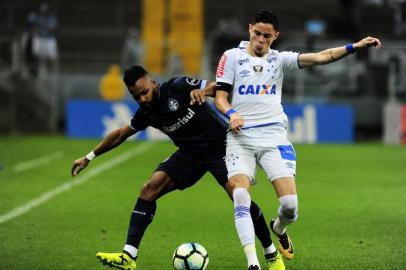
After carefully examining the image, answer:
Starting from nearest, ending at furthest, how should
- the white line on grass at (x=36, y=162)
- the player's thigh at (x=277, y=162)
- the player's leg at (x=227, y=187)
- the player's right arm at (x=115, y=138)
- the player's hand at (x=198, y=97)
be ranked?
the player's thigh at (x=277, y=162), the player's hand at (x=198, y=97), the player's leg at (x=227, y=187), the player's right arm at (x=115, y=138), the white line on grass at (x=36, y=162)

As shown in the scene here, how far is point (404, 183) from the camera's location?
16.6 metres

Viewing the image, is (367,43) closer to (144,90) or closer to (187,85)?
(187,85)

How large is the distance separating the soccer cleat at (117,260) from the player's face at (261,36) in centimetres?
215

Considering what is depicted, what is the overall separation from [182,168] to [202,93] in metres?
0.80

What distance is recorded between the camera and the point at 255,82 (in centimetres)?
869

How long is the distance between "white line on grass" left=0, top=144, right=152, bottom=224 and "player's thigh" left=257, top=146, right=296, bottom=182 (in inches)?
169

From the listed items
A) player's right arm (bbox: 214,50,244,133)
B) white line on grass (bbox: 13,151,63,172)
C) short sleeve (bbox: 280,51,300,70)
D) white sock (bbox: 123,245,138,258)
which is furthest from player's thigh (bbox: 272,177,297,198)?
white line on grass (bbox: 13,151,63,172)

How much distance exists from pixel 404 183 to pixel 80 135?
1257cm

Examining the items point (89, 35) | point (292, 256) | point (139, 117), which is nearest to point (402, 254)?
point (292, 256)

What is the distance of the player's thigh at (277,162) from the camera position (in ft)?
28.0

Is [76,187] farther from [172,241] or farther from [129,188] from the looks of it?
[172,241]

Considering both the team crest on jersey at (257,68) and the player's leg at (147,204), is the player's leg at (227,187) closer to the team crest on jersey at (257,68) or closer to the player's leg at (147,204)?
the player's leg at (147,204)

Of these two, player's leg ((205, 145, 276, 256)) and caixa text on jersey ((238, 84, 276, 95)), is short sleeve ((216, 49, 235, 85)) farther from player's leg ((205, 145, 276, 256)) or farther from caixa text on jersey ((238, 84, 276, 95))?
player's leg ((205, 145, 276, 256))

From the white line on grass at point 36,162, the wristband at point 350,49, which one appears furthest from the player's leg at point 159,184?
the white line on grass at point 36,162
